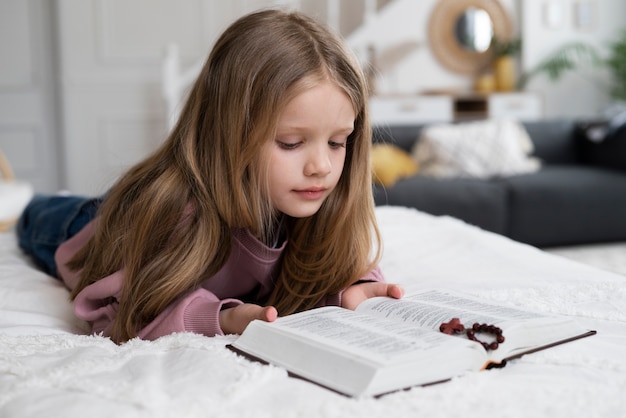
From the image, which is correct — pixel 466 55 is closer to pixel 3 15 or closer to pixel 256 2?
pixel 256 2

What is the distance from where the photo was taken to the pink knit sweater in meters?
1.12

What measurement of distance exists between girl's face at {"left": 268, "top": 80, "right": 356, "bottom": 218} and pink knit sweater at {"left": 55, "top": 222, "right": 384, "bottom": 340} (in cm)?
13

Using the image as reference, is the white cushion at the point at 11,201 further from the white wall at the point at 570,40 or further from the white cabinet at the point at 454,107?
the white wall at the point at 570,40

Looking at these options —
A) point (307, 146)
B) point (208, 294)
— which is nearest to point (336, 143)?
point (307, 146)

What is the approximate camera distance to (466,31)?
20.0ft

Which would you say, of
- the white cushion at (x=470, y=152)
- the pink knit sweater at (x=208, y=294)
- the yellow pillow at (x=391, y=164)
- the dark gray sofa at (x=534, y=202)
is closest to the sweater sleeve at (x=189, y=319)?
the pink knit sweater at (x=208, y=294)

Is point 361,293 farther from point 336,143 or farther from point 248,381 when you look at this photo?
point 248,381

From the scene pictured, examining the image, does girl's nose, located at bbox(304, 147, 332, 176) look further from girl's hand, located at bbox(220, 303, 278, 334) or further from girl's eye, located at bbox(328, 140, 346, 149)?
girl's hand, located at bbox(220, 303, 278, 334)

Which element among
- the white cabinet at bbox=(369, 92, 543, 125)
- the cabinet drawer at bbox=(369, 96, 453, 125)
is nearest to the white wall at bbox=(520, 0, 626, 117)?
the white cabinet at bbox=(369, 92, 543, 125)

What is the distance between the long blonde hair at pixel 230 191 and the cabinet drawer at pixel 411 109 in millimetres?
4191

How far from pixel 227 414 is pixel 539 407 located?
0.32 meters

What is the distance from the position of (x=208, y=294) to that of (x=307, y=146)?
288mm

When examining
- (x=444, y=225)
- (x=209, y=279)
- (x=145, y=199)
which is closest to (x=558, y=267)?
(x=444, y=225)

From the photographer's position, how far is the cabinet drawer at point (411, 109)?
5.45 meters
